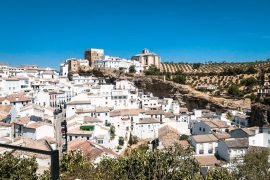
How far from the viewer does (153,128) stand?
3238 centimetres

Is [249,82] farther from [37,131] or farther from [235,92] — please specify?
[37,131]

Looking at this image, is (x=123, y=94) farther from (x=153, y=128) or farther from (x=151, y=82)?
(x=151, y=82)

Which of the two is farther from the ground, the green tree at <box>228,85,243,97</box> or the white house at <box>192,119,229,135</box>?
the green tree at <box>228,85,243,97</box>

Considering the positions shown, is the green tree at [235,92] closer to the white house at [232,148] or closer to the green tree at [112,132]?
the green tree at [112,132]

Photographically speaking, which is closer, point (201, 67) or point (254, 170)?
point (254, 170)

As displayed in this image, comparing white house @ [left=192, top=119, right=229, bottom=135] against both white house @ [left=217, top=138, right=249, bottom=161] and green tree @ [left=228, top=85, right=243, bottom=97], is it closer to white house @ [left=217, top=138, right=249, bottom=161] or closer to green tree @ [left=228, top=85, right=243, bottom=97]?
white house @ [left=217, top=138, right=249, bottom=161]

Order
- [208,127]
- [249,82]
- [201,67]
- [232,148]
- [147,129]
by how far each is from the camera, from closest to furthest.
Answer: [232,148], [208,127], [147,129], [249,82], [201,67]

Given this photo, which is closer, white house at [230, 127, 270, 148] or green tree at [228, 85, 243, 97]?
white house at [230, 127, 270, 148]

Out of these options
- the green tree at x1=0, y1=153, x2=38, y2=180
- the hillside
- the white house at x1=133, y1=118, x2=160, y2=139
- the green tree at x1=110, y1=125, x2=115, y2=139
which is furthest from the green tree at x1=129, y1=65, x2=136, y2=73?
the green tree at x1=0, y1=153, x2=38, y2=180

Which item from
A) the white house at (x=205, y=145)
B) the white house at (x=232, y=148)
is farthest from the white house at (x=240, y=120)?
the white house at (x=232, y=148)

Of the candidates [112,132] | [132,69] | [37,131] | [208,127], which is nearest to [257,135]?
[208,127]

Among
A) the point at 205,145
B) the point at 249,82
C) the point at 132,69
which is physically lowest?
the point at 205,145

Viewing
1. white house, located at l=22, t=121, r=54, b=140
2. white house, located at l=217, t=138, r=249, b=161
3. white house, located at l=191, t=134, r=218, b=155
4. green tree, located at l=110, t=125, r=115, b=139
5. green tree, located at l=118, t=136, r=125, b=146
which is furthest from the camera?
green tree, located at l=118, t=136, r=125, b=146

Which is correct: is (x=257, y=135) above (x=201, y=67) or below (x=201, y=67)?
below
